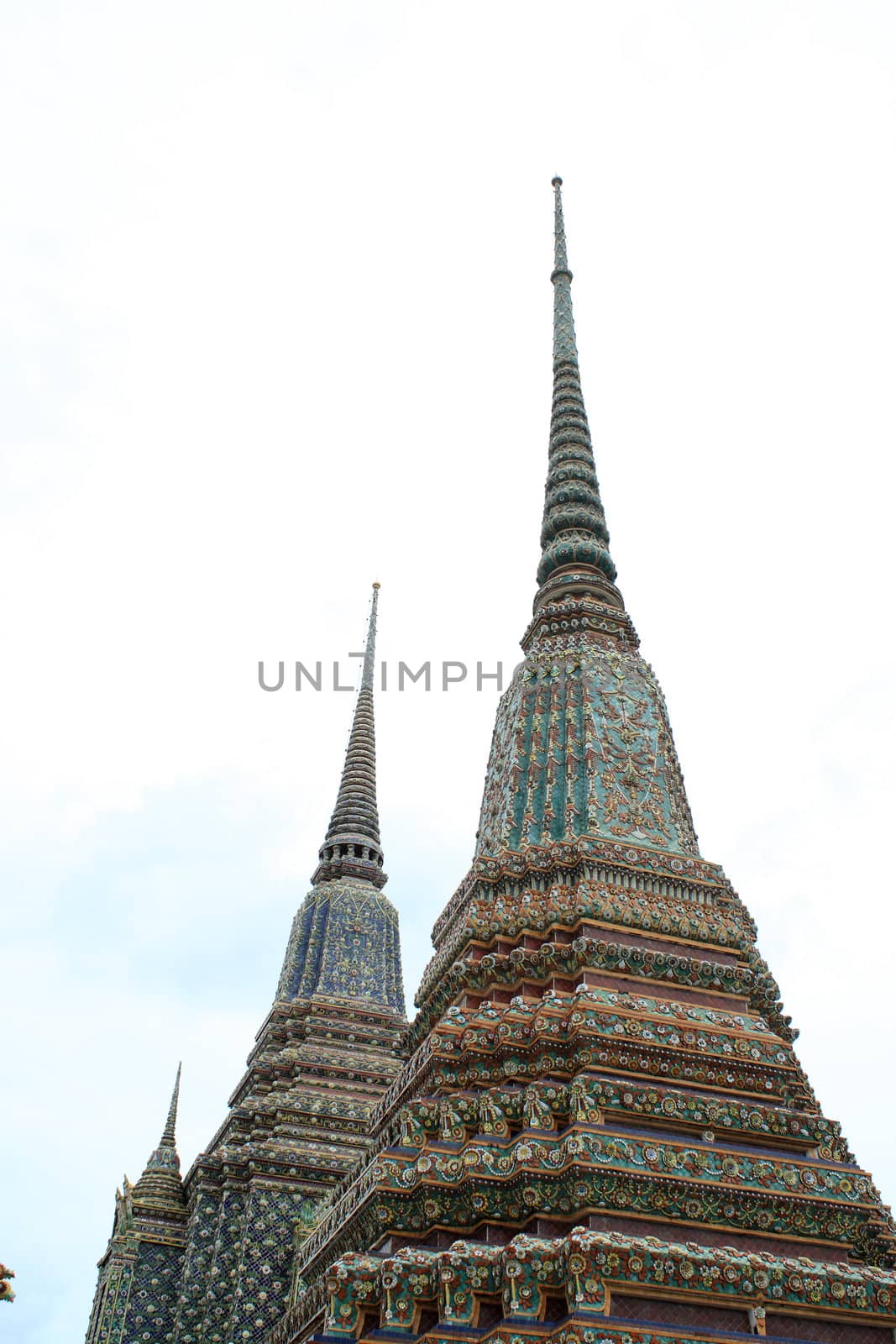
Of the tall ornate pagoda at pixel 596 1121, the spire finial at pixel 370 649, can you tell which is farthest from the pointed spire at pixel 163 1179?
the spire finial at pixel 370 649

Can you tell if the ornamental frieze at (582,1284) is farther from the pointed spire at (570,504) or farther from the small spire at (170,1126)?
the small spire at (170,1126)

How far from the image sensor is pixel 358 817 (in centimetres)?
3212

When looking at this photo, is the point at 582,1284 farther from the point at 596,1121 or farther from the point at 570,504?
the point at 570,504

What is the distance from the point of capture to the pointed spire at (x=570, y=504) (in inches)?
706

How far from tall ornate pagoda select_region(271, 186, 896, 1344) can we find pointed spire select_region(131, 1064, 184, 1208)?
9751 millimetres

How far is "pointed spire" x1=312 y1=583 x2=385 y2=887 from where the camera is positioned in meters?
30.9

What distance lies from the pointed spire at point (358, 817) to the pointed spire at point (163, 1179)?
303 inches

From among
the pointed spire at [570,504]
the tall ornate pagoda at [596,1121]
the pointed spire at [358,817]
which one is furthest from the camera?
the pointed spire at [358,817]

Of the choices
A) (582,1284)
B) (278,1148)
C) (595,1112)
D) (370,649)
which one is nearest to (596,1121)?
(595,1112)

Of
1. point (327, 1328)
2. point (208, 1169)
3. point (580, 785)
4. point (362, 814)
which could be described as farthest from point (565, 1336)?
point (362, 814)

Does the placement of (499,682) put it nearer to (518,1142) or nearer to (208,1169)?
(518,1142)

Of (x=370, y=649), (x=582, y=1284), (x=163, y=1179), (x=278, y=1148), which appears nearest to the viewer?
(x=582, y=1284)

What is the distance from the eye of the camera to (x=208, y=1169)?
906 inches

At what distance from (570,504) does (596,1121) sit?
1112 centimetres
